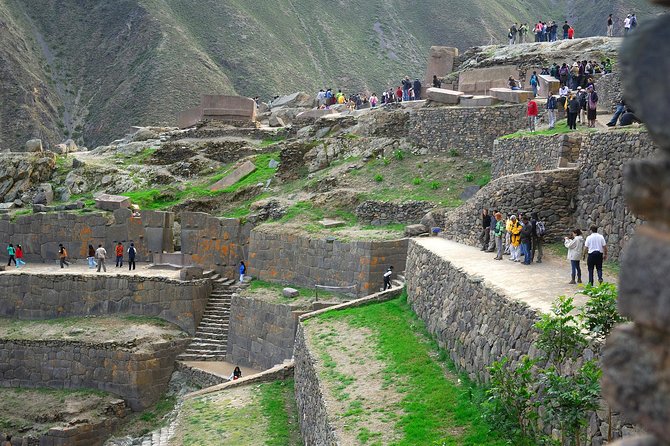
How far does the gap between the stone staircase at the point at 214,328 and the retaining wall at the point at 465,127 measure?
893 centimetres

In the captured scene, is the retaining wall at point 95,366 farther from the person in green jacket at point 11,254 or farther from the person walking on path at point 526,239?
the person walking on path at point 526,239

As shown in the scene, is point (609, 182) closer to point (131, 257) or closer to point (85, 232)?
point (131, 257)

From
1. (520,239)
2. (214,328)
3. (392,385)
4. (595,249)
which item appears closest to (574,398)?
(595,249)

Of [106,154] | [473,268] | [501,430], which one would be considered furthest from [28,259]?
[501,430]

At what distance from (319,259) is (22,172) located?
19.2m

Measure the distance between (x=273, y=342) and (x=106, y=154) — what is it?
22.4 metres

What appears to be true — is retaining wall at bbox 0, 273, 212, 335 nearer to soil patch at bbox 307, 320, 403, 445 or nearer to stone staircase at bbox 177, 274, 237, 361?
stone staircase at bbox 177, 274, 237, 361

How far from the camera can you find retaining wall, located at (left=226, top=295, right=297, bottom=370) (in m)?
26.9

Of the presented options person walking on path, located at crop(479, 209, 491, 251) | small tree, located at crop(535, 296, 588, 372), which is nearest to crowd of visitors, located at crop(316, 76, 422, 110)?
person walking on path, located at crop(479, 209, 491, 251)

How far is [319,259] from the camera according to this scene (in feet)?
95.0

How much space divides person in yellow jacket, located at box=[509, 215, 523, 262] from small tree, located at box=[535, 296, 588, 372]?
8876mm

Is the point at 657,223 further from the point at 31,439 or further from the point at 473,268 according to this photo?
the point at 31,439

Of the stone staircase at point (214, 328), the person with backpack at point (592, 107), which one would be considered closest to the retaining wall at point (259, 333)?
the stone staircase at point (214, 328)

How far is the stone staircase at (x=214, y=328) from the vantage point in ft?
98.3
